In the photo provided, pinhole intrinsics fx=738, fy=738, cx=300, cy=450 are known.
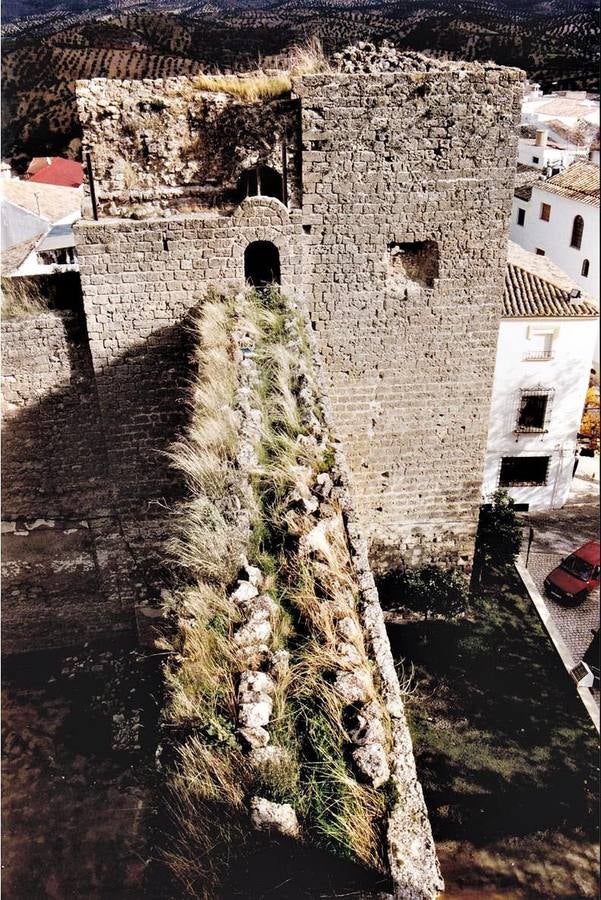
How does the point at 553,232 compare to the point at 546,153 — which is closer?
the point at 553,232

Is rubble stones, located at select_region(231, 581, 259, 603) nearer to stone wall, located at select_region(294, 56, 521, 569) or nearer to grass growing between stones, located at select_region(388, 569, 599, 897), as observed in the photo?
grass growing between stones, located at select_region(388, 569, 599, 897)

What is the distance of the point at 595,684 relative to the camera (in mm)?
8289

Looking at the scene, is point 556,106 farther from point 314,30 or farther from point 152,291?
point 152,291

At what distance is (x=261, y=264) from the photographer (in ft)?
26.5

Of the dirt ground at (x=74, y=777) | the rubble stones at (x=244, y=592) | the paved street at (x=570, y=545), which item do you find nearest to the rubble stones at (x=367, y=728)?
the rubble stones at (x=244, y=592)

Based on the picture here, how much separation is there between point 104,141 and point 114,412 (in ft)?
9.12

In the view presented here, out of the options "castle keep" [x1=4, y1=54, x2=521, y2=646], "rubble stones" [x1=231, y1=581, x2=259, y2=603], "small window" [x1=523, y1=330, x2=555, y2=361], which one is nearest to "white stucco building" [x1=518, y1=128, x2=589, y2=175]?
"small window" [x1=523, y1=330, x2=555, y2=361]

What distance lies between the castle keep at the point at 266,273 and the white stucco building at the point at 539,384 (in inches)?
124

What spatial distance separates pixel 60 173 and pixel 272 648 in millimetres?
22106

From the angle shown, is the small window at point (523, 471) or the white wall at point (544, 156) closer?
the white wall at point (544, 156)

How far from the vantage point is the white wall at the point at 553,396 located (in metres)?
11.7

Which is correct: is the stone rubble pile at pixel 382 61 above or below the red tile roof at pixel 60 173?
above

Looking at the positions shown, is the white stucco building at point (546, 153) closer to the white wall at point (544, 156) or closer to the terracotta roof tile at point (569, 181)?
the white wall at point (544, 156)

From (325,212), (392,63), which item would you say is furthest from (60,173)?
(392,63)
